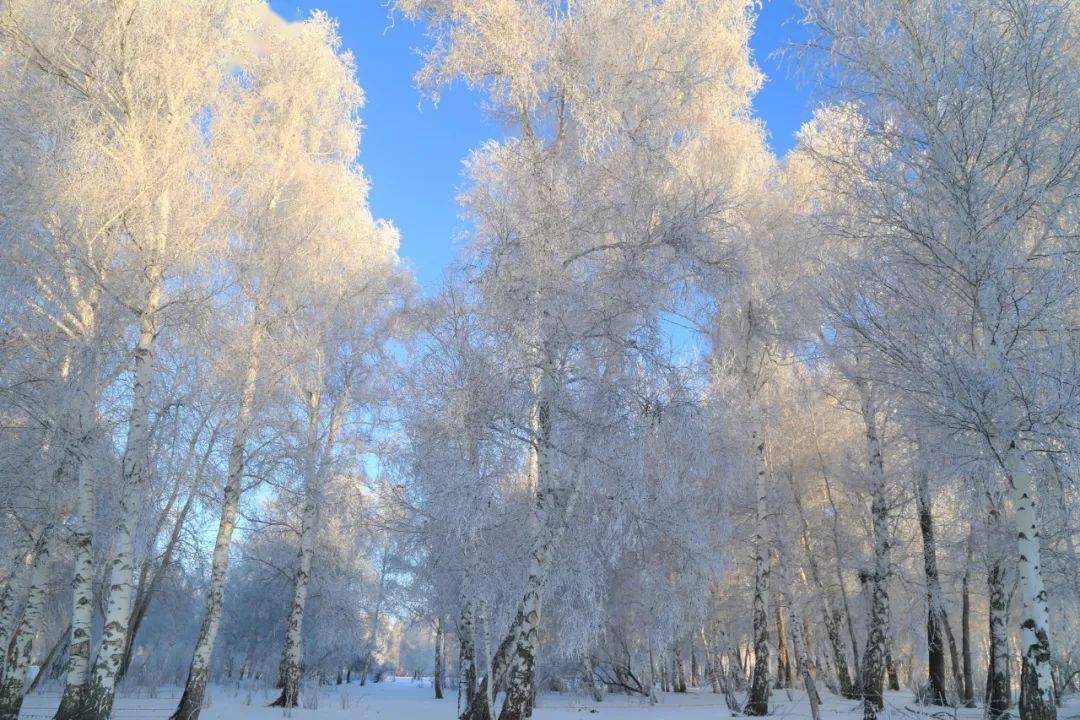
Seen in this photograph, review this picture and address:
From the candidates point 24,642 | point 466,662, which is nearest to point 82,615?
point 24,642

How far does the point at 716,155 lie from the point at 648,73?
18.3ft

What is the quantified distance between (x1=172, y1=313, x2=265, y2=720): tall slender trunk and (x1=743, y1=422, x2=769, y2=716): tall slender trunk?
10225 mm

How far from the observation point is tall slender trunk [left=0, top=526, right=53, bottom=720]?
9531 millimetres

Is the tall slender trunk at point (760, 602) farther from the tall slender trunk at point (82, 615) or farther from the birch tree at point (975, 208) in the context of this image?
the tall slender trunk at point (82, 615)

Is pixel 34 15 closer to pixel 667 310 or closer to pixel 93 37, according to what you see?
pixel 93 37

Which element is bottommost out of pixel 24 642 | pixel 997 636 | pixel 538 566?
pixel 997 636

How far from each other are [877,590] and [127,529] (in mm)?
12209

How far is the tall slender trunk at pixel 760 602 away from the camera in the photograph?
13336 mm

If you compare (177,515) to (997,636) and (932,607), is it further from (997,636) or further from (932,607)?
(997,636)

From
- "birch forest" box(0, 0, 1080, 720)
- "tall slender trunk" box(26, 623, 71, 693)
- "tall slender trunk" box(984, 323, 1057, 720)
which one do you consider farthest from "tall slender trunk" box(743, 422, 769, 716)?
"tall slender trunk" box(26, 623, 71, 693)

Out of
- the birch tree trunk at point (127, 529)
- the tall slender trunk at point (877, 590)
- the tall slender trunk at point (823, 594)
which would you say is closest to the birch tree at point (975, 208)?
the tall slender trunk at point (877, 590)

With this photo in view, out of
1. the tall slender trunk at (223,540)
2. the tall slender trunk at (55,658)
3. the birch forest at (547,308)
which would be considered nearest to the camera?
the birch forest at (547,308)

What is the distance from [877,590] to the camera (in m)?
12.2

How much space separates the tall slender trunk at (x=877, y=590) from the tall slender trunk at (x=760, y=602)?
1.98 m
